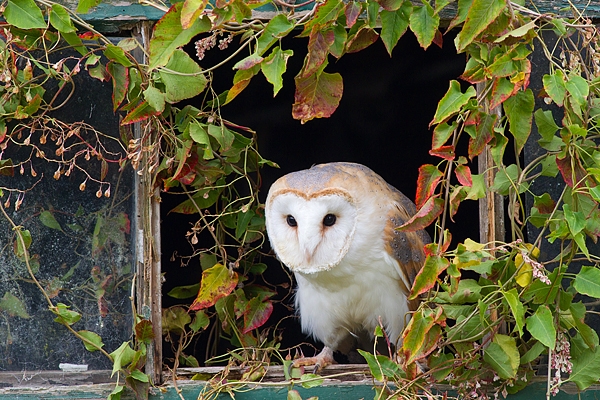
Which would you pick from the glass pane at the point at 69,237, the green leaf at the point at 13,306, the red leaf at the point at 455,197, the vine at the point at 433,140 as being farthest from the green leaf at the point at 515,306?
the green leaf at the point at 13,306

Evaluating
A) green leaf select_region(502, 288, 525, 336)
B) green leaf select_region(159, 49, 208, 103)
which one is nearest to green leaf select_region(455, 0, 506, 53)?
green leaf select_region(502, 288, 525, 336)

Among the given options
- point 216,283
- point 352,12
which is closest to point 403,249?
point 216,283

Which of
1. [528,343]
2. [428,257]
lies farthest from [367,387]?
[428,257]

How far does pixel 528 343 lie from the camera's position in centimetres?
232

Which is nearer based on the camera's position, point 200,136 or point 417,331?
point 417,331

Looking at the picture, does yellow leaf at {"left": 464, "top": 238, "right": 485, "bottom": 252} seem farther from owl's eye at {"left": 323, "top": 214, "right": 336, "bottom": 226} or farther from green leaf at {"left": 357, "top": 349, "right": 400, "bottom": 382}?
owl's eye at {"left": 323, "top": 214, "right": 336, "bottom": 226}

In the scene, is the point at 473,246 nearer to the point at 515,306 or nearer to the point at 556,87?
the point at 515,306

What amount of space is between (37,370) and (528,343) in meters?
1.26

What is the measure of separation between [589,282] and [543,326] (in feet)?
0.44

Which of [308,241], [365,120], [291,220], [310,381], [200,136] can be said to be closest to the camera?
[310,381]

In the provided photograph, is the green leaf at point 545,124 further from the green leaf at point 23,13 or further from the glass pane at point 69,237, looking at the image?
the green leaf at point 23,13

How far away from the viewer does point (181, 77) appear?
2227 mm

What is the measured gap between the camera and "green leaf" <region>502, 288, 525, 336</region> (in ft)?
6.20

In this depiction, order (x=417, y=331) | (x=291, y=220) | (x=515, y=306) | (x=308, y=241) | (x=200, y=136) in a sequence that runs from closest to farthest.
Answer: (x=515, y=306)
(x=417, y=331)
(x=200, y=136)
(x=308, y=241)
(x=291, y=220)
